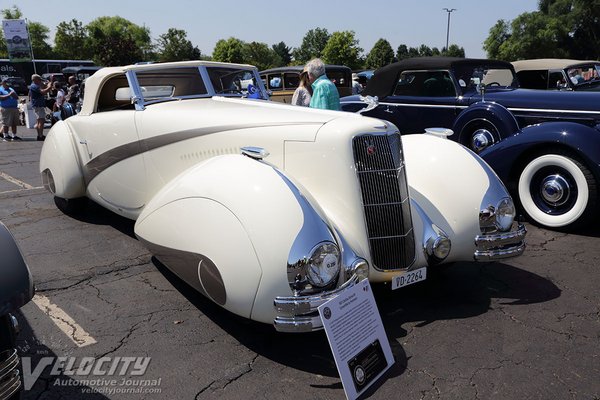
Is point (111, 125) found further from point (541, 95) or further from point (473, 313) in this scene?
point (541, 95)

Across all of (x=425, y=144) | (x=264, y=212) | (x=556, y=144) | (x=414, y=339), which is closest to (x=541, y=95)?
(x=556, y=144)

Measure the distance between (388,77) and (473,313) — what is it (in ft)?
19.1

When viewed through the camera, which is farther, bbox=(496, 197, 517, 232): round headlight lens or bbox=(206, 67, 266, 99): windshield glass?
bbox=(206, 67, 266, 99): windshield glass

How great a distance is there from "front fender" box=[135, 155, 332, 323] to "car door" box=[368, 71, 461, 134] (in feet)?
17.2

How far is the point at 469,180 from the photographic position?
3.42 meters

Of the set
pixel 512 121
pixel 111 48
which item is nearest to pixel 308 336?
pixel 512 121

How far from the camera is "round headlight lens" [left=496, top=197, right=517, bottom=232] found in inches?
128

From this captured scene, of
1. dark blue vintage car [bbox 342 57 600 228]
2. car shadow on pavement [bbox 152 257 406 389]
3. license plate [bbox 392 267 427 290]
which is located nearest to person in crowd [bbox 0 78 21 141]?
dark blue vintage car [bbox 342 57 600 228]

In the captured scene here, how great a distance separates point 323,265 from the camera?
242 cm

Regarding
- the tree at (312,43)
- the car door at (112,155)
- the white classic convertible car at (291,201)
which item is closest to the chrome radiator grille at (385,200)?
the white classic convertible car at (291,201)

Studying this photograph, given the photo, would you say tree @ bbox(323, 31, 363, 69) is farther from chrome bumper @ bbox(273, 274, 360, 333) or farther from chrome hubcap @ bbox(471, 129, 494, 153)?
chrome bumper @ bbox(273, 274, 360, 333)

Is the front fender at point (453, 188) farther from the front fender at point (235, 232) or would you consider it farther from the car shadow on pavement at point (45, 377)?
the car shadow on pavement at point (45, 377)

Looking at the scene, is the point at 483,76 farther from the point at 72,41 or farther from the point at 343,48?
the point at 72,41

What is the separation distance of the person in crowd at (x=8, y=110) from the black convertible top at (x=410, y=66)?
30.5 feet
